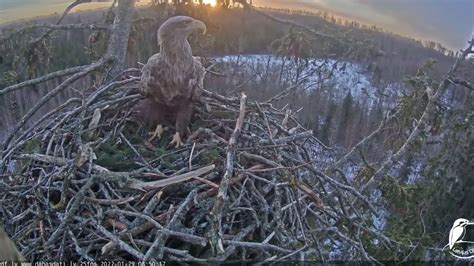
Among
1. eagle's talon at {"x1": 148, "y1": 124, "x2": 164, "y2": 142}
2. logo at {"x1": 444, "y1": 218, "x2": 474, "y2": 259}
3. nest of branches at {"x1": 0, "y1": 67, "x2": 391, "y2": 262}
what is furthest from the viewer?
logo at {"x1": 444, "y1": 218, "x2": 474, "y2": 259}

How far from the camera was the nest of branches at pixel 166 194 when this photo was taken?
73.1 inches

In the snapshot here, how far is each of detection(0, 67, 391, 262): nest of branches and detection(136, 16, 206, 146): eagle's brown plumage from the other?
0.14 m

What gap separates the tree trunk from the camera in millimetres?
3330

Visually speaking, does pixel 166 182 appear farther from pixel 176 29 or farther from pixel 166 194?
pixel 176 29

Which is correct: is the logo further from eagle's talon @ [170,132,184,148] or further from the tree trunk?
the tree trunk

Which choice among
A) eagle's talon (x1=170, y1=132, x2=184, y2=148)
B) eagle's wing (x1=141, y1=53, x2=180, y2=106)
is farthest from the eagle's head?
eagle's talon (x1=170, y1=132, x2=184, y2=148)

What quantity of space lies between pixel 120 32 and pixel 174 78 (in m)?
1.06

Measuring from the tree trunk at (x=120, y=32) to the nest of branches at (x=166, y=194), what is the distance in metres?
0.62

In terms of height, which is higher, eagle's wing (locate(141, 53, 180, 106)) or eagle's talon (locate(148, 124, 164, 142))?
eagle's wing (locate(141, 53, 180, 106))

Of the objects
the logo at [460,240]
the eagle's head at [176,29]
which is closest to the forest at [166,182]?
the logo at [460,240]

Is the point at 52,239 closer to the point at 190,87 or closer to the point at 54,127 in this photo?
the point at 54,127

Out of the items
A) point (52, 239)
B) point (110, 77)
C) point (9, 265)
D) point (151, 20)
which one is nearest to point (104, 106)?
point (110, 77)

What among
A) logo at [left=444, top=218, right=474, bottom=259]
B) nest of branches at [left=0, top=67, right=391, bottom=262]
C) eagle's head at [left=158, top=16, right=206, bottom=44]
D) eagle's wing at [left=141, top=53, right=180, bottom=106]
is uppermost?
eagle's head at [left=158, top=16, right=206, bottom=44]

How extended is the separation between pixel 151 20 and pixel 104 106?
5.68ft
